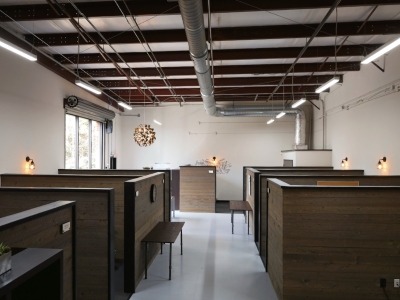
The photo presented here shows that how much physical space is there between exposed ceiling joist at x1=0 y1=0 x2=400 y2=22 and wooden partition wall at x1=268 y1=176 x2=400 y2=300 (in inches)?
109

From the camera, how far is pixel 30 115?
5.79 m

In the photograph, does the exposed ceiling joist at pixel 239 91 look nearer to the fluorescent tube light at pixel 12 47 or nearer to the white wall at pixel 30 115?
the white wall at pixel 30 115

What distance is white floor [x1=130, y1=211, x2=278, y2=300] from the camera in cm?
350

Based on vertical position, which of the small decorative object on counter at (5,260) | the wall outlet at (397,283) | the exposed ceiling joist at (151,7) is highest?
the exposed ceiling joist at (151,7)

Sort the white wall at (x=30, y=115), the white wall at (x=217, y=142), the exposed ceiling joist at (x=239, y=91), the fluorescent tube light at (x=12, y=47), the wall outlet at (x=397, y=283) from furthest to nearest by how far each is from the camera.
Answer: the white wall at (x=217, y=142) → the exposed ceiling joist at (x=239, y=91) → the white wall at (x=30, y=115) → the fluorescent tube light at (x=12, y=47) → the wall outlet at (x=397, y=283)

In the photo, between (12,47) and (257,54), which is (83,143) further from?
(257,54)

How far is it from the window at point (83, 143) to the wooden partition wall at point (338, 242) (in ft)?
21.1

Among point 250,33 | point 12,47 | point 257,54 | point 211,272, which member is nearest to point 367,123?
point 257,54

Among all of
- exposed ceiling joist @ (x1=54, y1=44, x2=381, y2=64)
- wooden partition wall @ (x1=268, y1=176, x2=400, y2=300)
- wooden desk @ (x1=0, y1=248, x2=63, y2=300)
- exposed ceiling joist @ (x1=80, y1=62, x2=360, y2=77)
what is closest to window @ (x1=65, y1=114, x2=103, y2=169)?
exposed ceiling joist @ (x1=54, y1=44, x2=381, y2=64)

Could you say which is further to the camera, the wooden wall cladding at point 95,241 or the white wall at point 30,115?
the white wall at point 30,115

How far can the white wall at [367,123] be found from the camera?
514 cm

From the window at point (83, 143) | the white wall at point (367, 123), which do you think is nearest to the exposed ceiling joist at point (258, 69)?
the white wall at point (367, 123)

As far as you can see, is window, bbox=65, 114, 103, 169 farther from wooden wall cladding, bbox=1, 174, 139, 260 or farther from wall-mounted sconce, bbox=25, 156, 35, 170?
wooden wall cladding, bbox=1, 174, 139, 260

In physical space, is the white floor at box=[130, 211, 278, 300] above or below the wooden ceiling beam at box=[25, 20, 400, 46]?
below
